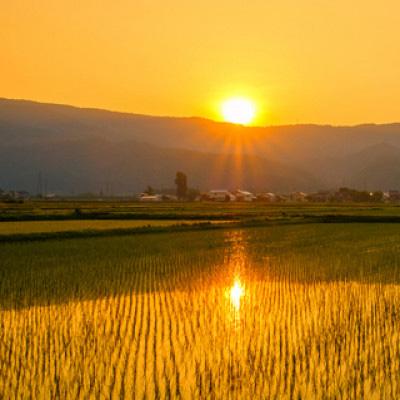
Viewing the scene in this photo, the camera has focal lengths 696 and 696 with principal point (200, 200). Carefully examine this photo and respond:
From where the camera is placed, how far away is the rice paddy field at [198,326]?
639 cm

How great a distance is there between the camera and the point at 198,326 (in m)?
8.89

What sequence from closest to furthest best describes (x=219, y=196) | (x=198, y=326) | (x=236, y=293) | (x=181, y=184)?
(x=198, y=326) → (x=236, y=293) → (x=219, y=196) → (x=181, y=184)

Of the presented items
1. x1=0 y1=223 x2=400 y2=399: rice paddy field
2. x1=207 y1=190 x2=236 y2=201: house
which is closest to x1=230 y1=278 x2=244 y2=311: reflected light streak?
x1=0 y1=223 x2=400 y2=399: rice paddy field

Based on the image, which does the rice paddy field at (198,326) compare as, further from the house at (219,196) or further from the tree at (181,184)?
the tree at (181,184)

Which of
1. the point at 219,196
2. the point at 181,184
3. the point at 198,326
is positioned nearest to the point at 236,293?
the point at 198,326

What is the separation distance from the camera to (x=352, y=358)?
7340mm

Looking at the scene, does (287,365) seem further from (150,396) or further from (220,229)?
(220,229)

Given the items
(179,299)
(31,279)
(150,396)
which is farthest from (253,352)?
(31,279)

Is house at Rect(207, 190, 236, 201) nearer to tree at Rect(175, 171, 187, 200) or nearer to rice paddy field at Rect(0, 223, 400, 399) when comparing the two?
tree at Rect(175, 171, 187, 200)

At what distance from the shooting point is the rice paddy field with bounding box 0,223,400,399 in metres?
6.39

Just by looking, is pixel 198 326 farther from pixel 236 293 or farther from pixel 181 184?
pixel 181 184

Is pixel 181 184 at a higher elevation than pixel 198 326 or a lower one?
higher

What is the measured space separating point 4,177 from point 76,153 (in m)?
24.6

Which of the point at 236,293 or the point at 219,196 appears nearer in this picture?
the point at 236,293
